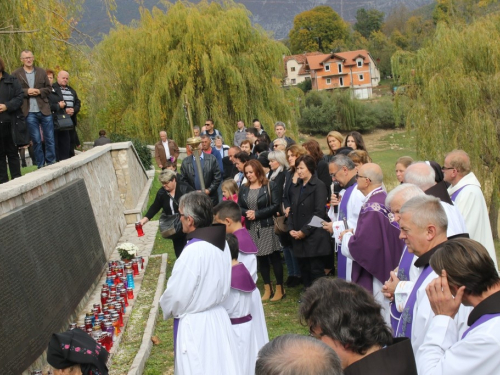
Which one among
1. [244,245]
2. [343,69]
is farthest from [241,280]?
[343,69]

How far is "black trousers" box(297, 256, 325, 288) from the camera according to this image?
930cm

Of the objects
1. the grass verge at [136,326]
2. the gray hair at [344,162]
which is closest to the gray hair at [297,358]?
the grass verge at [136,326]

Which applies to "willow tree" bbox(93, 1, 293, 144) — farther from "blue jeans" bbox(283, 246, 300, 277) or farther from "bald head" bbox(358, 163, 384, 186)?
"bald head" bbox(358, 163, 384, 186)

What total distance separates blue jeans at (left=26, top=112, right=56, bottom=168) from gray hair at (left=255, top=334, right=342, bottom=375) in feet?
31.9

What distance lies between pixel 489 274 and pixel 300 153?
6.09 m

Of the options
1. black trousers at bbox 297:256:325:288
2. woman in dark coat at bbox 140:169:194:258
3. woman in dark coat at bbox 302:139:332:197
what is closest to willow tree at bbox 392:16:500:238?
woman in dark coat at bbox 302:139:332:197

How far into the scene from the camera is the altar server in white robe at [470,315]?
134 inches

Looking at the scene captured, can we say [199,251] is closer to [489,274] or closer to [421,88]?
[489,274]

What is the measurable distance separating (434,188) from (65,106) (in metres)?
8.02

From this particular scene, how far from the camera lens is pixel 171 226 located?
9.23 meters

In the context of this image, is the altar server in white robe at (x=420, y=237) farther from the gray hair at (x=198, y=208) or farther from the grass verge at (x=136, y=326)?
the grass verge at (x=136, y=326)

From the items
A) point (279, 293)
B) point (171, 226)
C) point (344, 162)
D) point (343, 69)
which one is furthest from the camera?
point (343, 69)

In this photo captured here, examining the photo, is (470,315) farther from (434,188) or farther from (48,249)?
(48,249)

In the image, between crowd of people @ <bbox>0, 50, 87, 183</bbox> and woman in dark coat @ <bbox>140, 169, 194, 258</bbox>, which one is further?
crowd of people @ <bbox>0, 50, 87, 183</bbox>
